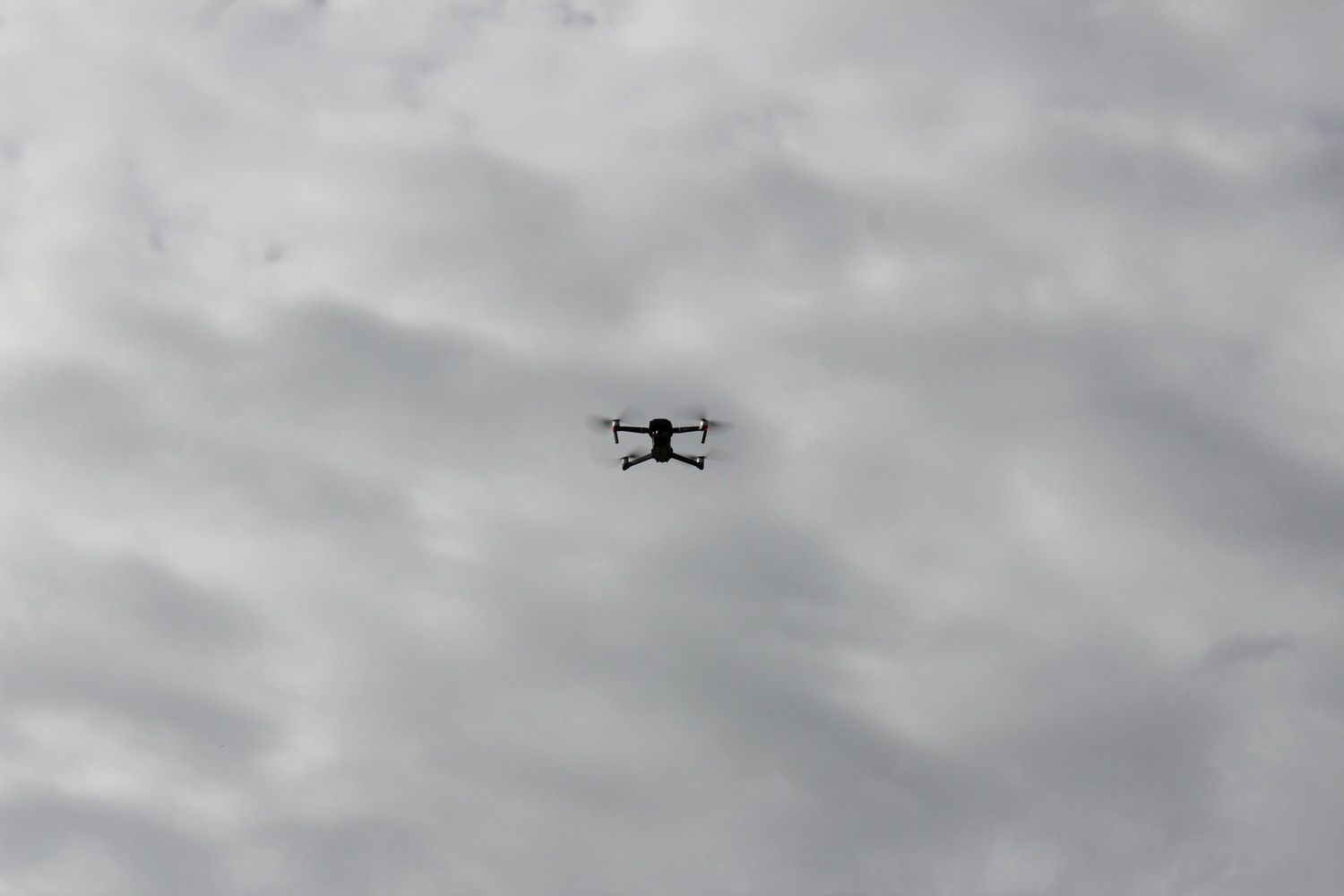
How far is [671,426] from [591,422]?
41.7ft

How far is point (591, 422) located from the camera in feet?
498

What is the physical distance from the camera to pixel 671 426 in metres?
149
